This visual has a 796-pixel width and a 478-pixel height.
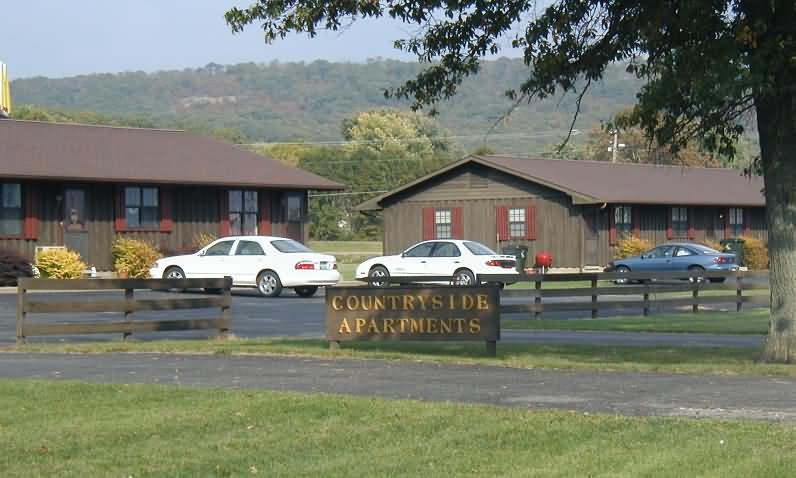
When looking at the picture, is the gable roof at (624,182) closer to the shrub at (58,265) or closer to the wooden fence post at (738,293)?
the shrub at (58,265)

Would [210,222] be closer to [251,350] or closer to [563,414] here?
[251,350]

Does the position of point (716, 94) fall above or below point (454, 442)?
above

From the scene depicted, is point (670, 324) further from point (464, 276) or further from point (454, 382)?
point (454, 382)

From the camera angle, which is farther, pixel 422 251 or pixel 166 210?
pixel 166 210

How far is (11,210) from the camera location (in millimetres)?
44125

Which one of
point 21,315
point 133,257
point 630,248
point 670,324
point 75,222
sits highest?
point 75,222

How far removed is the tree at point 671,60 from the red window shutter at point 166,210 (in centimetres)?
2968

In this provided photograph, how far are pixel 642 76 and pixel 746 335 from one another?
7.91 meters

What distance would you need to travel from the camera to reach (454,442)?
1070cm

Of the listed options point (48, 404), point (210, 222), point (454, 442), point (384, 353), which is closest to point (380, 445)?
point (454, 442)

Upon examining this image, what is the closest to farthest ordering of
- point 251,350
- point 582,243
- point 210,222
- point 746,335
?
point 251,350, point 746,335, point 210,222, point 582,243

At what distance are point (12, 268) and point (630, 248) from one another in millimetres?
25134

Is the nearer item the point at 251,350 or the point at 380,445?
the point at 380,445

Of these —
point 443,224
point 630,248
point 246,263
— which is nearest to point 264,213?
point 443,224
